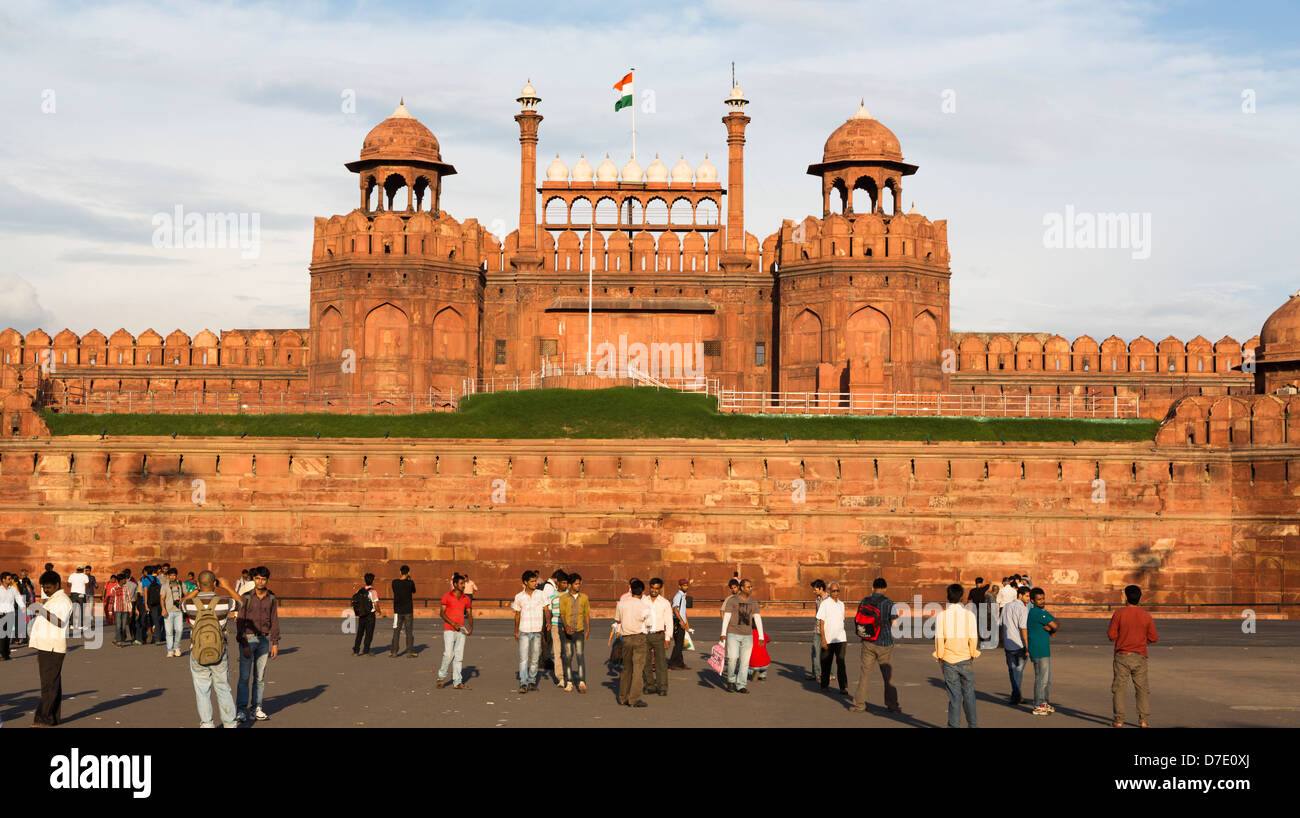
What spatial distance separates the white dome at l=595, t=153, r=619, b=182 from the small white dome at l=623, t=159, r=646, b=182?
36 cm

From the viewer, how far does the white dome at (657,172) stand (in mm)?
50250

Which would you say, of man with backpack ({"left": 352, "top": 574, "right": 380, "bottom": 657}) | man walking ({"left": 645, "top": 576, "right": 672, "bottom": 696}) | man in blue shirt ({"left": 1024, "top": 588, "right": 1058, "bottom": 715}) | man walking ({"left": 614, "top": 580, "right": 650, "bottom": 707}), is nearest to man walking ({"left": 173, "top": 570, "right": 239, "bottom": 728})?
man walking ({"left": 614, "top": 580, "right": 650, "bottom": 707})

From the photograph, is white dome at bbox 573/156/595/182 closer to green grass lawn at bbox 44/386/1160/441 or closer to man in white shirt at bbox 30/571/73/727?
green grass lawn at bbox 44/386/1160/441

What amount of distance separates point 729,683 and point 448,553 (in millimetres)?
17724

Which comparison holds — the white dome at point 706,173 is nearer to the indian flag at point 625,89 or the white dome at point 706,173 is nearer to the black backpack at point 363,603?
the indian flag at point 625,89

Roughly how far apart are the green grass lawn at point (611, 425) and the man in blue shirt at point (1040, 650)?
20.0 m

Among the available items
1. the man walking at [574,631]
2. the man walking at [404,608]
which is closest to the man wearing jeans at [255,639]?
the man walking at [574,631]

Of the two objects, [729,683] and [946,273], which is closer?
[729,683]

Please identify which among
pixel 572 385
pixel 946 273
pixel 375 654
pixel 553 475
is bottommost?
pixel 375 654

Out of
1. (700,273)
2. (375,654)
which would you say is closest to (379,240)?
(700,273)

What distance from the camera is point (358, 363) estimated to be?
45250 mm

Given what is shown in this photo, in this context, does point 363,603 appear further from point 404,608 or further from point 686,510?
point 686,510

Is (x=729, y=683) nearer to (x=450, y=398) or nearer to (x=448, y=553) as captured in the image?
(x=448, y=553)

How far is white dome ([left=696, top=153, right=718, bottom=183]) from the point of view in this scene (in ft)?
164
